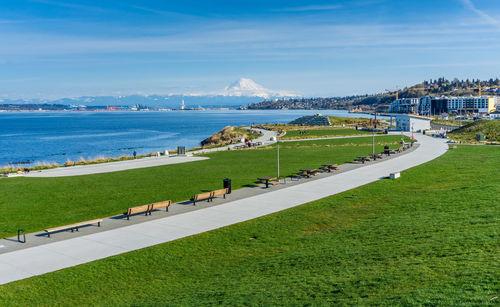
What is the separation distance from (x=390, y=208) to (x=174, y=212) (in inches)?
377

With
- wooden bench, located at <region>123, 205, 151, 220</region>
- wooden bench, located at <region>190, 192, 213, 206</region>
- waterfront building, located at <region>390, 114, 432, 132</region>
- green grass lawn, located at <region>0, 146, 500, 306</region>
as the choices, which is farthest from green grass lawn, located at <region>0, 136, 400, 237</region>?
waterfront building, located at <region>390, 114, 432, 132</region>

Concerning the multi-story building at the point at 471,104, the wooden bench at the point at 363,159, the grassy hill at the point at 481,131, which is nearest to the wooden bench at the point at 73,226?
the wooden bench at the point at 363,159

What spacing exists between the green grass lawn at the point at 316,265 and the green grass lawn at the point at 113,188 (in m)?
6.53

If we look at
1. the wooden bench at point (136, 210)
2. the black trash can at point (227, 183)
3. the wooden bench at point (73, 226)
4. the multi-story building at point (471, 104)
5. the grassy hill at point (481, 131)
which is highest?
the multi-story building at point (471, 104)

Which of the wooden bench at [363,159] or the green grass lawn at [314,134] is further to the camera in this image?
the green grass lawn at [314,134]

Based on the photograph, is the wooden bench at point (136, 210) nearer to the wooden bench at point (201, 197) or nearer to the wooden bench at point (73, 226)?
the wooden bench at point (73, 226)

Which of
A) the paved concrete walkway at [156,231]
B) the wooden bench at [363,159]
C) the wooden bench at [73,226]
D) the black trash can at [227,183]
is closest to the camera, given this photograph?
the paved concrete walkway at [156,231]

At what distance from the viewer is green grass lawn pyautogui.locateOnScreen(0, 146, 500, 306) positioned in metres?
8.36

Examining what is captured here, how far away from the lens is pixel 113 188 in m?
24.2

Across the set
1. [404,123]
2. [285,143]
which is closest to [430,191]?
[285,143]

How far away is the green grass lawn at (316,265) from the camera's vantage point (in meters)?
8.36

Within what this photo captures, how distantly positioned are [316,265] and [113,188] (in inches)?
669

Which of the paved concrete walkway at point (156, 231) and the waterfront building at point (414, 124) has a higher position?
the waterfront building at point (414, 124)

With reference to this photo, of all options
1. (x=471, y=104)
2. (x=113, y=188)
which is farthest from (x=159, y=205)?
(x=471, y=104)
